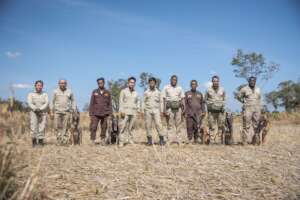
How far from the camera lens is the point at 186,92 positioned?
9789 millimetres

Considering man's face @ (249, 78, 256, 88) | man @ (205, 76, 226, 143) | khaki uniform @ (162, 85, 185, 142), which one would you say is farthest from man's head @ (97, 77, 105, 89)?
man's face @ (249, 78, 256, 88)

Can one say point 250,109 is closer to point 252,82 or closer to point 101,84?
point 252,82

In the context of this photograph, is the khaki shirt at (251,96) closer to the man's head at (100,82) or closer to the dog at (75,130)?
the man's head at (100,82)

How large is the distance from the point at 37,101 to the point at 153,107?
306cm

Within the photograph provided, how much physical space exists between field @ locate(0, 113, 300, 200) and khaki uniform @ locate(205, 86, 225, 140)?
1.92 m

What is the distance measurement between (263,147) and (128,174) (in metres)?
4.62

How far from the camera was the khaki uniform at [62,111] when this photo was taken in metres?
8.81

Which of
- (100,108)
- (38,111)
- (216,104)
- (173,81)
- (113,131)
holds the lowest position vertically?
(113,131)

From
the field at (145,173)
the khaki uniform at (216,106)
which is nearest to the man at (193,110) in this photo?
the khaki uniform at (216,106)

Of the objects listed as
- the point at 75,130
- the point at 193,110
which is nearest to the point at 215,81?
the point at 193,110

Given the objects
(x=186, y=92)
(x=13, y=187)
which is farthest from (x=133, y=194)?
(x=186, y=92)

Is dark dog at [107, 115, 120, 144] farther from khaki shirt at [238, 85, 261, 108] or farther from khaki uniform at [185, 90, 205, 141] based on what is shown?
khaki shirt at [238, 85, 261, 108]

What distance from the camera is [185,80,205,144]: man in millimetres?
9555

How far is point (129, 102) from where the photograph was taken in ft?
29.6
